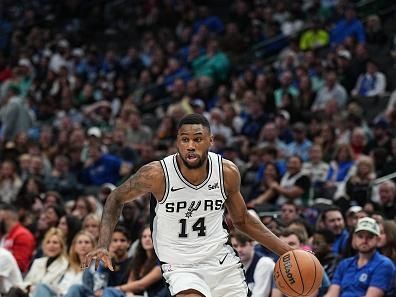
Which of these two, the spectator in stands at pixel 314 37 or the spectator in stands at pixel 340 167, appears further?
the spectator in stands at pixel 314 37

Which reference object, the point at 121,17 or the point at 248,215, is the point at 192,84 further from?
the point at 248,215

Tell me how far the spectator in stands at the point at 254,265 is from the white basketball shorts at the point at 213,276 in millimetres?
1894

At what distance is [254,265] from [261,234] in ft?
7.00

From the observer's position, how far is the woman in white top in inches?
420

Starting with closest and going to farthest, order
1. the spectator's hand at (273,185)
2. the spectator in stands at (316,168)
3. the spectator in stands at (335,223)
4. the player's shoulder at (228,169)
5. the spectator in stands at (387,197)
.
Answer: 1. the player's shoulder at (228,169)
2. the spectator in stands at (335,223)
3. the spectator in stands at (387,197)
4. the spectator's hand at (273,185)
5. the spectator in stands at (316,168)

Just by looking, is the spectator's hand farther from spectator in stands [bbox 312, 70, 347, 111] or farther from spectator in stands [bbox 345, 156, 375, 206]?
spectator in stands [bbox 312, 70, 347, 111]

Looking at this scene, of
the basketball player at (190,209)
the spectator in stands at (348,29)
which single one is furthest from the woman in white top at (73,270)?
the spectator in stands at (348,29)

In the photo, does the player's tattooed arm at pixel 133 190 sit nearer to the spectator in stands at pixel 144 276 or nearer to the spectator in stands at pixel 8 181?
the spectator in stands at pixel 144 276

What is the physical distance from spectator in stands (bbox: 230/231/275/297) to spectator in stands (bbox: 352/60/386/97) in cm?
687

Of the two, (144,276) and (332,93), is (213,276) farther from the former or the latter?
(332,93)

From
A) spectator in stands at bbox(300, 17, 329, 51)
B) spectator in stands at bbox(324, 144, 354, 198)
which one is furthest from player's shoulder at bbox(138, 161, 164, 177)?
spectator in stands at bbox(300, 17, 329, 51)

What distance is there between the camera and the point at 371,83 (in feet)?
53.7

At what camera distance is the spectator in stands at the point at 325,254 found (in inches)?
404

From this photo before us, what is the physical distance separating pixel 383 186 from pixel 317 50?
6739mm
